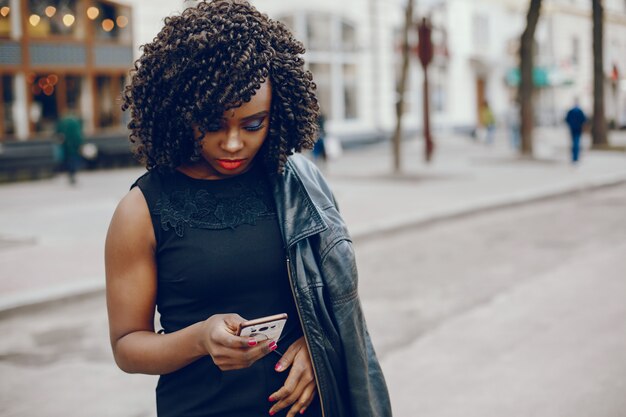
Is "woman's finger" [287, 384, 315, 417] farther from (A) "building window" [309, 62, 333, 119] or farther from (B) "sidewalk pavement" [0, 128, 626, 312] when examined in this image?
(A) "building window" [309, 62, 333, 119]

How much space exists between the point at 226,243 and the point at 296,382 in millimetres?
A: 358

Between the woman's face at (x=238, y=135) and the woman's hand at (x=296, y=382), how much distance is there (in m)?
0.45

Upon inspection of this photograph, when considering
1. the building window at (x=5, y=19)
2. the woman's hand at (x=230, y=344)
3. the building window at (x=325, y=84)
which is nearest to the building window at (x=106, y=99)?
the building window at (x=5, y=19)

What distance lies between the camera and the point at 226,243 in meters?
1.76

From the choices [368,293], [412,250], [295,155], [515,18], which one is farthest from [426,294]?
[515,18]

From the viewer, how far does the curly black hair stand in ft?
5.65

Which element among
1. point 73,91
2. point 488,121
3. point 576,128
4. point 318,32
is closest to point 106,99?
point 73,91

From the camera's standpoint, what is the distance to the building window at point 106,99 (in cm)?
2200

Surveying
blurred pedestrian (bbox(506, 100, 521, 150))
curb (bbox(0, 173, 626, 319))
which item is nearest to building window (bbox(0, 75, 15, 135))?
curb (bbox(0, 173, 626, 319))

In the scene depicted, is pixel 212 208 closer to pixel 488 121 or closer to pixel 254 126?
pixel 254 126

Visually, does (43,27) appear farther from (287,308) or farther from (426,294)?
(287,308)

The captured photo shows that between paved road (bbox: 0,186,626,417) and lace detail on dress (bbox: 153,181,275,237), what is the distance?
9.26ft

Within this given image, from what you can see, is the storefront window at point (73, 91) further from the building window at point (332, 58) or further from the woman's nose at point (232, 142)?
the woman's nose at point (232, 142)

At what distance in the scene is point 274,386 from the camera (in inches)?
71.1
